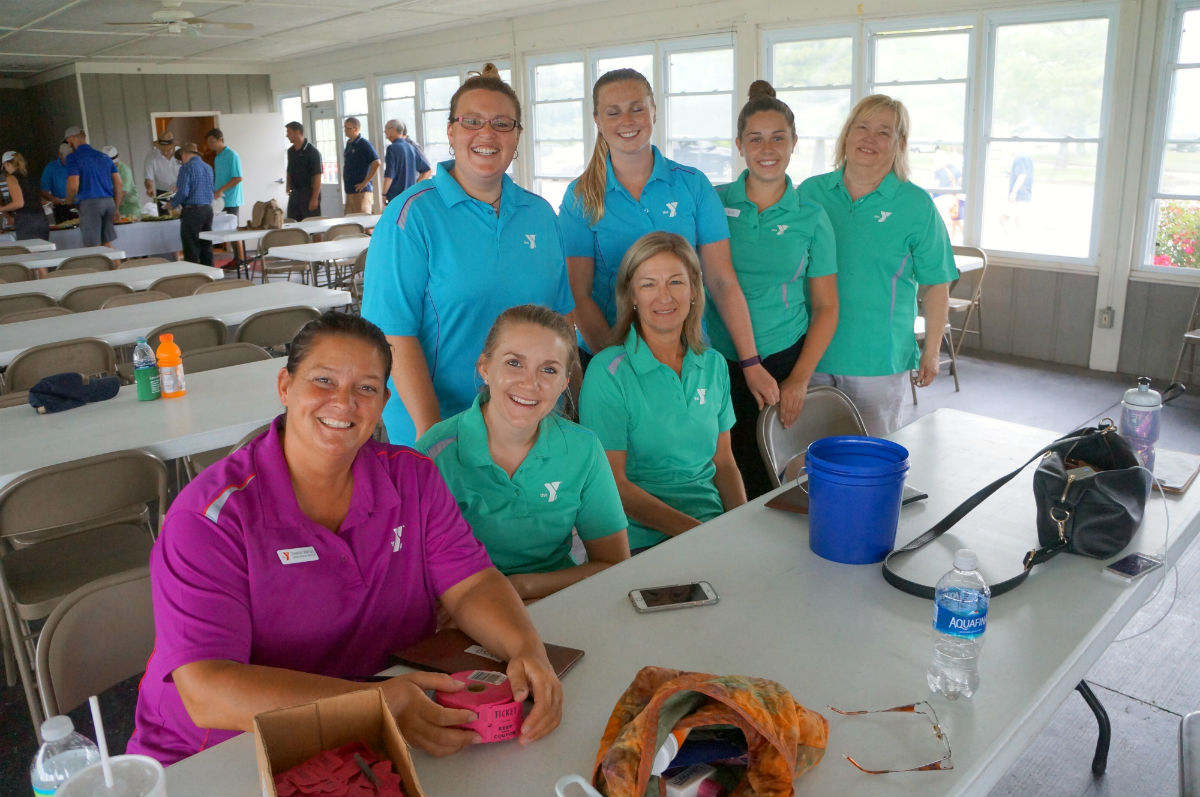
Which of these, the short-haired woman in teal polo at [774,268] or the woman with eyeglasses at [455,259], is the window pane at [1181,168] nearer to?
the short-haired woman in teal polo at [774,268]

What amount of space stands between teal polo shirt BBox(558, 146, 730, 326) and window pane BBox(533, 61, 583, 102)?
25.3 feet

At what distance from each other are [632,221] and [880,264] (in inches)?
35.2

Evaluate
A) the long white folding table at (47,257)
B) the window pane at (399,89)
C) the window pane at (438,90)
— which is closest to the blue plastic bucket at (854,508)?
the long white folding table at (47,257)

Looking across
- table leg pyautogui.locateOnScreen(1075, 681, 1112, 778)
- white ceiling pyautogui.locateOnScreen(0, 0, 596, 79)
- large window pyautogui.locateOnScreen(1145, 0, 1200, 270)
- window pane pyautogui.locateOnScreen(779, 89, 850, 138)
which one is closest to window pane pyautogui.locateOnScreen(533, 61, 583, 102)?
white ceiling pyautogui.locateOnScreen(0, 0, 596, 79)

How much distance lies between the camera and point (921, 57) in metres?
6.96

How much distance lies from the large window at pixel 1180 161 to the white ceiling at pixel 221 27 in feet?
18.7

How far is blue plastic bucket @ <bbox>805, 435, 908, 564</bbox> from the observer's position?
5.95ft

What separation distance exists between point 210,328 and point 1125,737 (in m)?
3.98

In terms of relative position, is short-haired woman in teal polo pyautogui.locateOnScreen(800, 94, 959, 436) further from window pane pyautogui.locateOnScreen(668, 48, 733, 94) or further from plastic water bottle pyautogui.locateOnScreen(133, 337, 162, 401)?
window pane pyautogui.locateOnScreen(668, 48, 733, 94)

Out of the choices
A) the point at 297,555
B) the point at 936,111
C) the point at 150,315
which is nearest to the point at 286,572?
the point at 297,555

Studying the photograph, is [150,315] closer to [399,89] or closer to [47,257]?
[47,257]

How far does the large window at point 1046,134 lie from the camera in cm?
619

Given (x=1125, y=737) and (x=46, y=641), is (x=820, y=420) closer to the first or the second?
(x=1125, y=737)

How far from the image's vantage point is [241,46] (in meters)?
12.5
